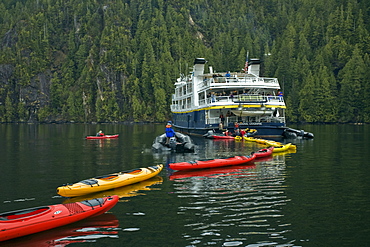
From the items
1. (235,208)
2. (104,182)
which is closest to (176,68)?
(104,182)

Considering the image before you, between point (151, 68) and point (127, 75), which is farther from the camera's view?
point (127, 75)

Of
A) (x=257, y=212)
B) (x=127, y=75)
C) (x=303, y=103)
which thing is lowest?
(x=257, y=212)

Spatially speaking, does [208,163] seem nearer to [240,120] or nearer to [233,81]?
[240,120]

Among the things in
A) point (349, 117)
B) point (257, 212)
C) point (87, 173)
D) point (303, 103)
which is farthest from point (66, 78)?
point (257, 212)

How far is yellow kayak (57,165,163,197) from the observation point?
18438 mm

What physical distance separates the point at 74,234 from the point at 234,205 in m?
6.70

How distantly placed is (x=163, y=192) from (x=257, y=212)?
5.53 meters

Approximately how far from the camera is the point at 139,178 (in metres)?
21.8

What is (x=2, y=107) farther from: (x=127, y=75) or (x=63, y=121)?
(x=127, y=75)

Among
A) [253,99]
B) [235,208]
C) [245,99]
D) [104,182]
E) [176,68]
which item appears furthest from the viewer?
[176,68]

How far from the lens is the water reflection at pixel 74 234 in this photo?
1332 centimetres

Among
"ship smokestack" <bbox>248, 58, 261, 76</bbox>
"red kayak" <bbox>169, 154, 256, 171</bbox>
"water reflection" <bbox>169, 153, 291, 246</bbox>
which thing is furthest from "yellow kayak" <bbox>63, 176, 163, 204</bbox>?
"ship smokestack" <bbox>248, 58, 261, 76</bbox>

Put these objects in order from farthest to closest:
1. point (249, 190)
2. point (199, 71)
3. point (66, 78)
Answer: point (66, 78), point (199, 71), point (249, 190)

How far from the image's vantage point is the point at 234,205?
55.7ft
